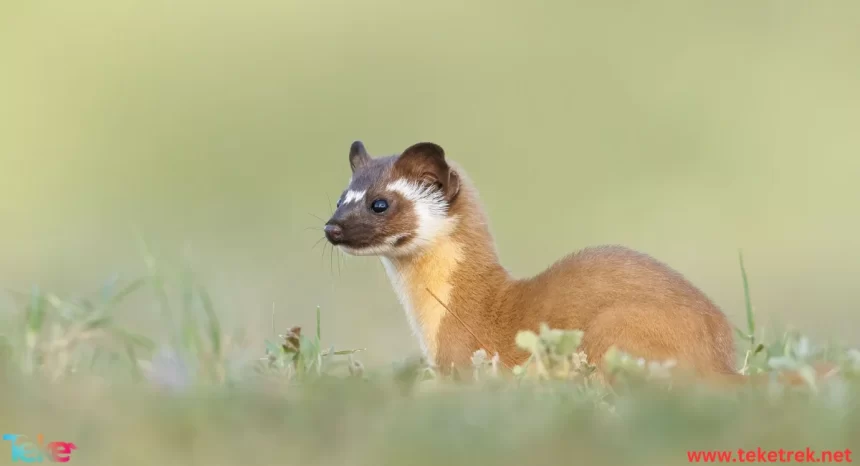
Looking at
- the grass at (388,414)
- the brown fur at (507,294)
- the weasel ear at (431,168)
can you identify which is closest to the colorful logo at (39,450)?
the grass at (388,414)

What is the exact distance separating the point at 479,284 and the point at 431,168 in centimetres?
81

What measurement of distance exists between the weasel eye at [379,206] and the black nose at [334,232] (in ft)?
0.96

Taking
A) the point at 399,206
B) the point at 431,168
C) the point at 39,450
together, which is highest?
the point at 431,168

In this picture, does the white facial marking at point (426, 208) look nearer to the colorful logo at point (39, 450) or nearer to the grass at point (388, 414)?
the grass at point (388, 414)

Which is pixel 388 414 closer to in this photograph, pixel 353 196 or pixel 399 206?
pixel 399 206

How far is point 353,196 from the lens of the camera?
7301 mm

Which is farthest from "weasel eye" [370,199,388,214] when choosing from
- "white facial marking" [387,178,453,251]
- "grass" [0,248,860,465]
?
"grass" [0,248,860,465]

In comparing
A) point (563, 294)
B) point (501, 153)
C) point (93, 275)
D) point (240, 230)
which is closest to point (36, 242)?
point (240, 230)

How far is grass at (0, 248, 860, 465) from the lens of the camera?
11.2 ft

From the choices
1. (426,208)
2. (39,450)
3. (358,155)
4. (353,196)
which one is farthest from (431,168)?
(39,450)

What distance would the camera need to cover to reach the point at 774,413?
3.64 m

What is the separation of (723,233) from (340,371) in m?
16.6

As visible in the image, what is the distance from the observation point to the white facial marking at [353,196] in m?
7.27

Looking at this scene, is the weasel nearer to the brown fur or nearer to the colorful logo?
the brown fur
